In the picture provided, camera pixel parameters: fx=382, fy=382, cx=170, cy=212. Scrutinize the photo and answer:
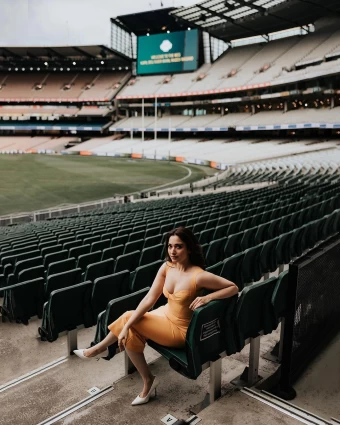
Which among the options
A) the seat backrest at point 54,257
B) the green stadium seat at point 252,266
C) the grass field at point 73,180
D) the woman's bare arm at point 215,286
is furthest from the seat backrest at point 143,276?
the grass field at point 73,180

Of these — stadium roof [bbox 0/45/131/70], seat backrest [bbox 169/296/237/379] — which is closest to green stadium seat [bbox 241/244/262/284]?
seat backrest [bbox 169/296/237/379]

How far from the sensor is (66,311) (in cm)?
417

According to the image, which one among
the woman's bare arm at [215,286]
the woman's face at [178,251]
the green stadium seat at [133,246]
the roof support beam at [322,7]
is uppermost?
the roof support beam at [322,7]

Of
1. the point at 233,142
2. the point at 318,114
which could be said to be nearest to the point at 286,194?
the point at 318,114

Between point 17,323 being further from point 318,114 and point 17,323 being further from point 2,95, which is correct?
point 2,95

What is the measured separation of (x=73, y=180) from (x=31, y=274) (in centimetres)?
2760

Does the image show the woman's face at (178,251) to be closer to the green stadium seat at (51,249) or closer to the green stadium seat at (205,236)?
the green stadium seat at (205,236)

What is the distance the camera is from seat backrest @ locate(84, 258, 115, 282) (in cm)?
518

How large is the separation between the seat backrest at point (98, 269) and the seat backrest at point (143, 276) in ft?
2.49

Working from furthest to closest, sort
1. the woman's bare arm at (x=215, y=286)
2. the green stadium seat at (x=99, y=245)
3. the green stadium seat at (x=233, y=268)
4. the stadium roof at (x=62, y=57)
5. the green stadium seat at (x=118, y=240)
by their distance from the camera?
1. the stadium roof at (x=62, y=57)
2. the green stadium seat at (x=118, y=240)
3. the green stadium seat at (x=99, y=245)
4. the green stadium seat at (x=233, y=268)
5. the woman's bare arm at (x=215, y=286)

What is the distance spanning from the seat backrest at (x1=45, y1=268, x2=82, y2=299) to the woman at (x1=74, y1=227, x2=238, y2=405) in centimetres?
170

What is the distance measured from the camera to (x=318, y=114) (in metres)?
47.1

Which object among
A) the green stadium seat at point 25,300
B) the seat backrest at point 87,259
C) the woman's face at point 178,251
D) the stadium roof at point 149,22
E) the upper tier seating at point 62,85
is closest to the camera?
the woman's face at point 178,251

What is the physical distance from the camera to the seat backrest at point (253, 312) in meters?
3.32
